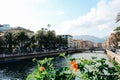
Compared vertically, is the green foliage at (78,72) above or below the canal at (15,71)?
above

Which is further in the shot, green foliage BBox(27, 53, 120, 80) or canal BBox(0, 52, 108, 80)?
canal BBox(0, 52, 108, 80)

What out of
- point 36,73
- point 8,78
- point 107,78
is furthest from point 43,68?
point 8,78

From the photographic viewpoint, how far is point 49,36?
389ft

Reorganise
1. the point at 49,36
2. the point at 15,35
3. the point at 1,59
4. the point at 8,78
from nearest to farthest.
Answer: the point at 8,78 → the point at 1,59 → the point at 15,35 → the point at 49,36

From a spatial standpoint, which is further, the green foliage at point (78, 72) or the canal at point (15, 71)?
the canal at point (15, 71)

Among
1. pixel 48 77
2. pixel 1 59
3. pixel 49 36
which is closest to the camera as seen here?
pixel 48 77

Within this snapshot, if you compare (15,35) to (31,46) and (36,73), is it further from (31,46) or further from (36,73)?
(36,73)

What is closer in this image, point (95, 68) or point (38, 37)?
point (95, 68)

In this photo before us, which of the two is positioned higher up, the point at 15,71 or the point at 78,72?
the point at 78,72

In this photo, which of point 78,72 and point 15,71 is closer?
point 78,72

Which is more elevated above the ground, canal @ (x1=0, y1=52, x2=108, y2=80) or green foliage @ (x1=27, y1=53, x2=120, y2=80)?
green foliage @ (x1=27, y1=53, x2=120, y2=80)

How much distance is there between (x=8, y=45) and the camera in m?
94.0

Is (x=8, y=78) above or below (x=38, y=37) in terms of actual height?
below

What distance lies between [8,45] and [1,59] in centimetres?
2766
